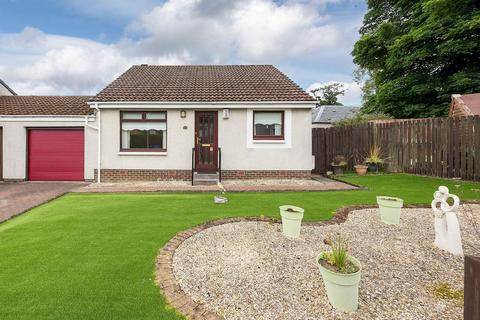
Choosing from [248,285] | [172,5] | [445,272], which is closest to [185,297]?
[248,285]

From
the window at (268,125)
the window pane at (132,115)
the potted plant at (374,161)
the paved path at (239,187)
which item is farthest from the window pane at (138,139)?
the potted plant at (374,161)

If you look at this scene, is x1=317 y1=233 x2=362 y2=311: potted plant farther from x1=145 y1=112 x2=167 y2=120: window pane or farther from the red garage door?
the red garage door

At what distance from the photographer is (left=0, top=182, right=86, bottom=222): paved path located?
657cm

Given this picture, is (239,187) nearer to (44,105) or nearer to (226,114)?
(226,114)

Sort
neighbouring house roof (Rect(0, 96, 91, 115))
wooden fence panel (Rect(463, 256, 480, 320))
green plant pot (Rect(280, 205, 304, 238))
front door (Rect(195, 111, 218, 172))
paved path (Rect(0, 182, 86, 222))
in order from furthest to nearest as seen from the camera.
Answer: neighbouring house roof (Rect(0, 96, 91, 115)), front door (Rect(195, 111, 218, 172)), paved path (Rect(0, 182, 86, 222)), green plant pot (Rect(280, 205, 304, 238)), wooden fence panel (Rect(463, 256, 480, 320))

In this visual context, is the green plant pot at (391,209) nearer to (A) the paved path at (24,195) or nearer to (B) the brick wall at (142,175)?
(B) the brick wall at (142,175)

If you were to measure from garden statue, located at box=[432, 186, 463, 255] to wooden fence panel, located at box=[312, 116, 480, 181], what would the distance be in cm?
735

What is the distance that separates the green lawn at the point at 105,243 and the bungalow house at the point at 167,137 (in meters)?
2.81

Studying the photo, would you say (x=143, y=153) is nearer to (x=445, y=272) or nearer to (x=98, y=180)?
(x=98, y=180)

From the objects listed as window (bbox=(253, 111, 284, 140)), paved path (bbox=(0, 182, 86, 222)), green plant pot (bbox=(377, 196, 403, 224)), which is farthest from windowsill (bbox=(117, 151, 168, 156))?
green plant pot (bbox=(377, 196, 403, 224))

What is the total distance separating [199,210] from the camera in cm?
609

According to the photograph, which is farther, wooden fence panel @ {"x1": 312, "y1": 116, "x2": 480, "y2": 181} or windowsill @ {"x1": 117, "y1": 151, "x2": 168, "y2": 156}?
windowsill @ {"x1": 117, "y1": 151, "x2": 168, "y2": 156}

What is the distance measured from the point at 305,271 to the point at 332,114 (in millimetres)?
31268

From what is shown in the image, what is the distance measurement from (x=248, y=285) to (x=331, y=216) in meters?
3.20
